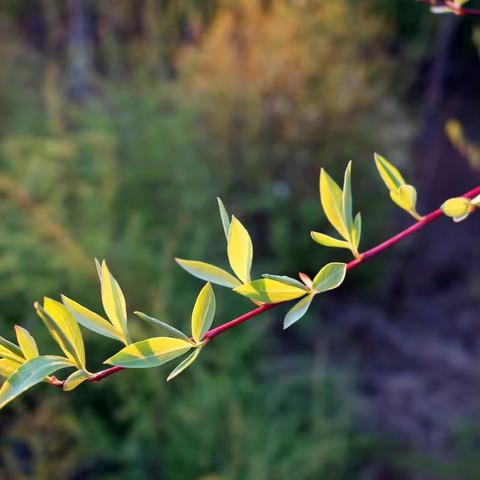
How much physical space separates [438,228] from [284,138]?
111cm

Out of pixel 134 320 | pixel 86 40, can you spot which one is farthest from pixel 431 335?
pixel 86 40

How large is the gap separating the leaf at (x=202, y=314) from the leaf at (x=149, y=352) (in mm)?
11

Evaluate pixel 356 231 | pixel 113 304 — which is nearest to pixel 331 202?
pixel 356 231

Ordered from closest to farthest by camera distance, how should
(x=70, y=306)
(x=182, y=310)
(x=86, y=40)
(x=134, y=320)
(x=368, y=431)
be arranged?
(x=70, y=306) → (x=134, y=320) → (x=182, y=310) → (x=368, y=431) → (x=86, y=40)

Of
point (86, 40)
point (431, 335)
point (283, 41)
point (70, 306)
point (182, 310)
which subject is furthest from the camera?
point (86, 40)

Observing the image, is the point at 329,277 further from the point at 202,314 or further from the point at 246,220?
the point at 246,220

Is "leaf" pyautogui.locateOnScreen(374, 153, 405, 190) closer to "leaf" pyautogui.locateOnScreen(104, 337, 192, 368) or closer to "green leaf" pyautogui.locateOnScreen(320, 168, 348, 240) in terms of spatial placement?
"green leaf" pyautogui.locateOnScreen(320, 168, 348, 240)

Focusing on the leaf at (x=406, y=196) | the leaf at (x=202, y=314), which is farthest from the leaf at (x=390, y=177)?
the leaf at (x=202, y=314)

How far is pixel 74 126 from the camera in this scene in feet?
8.48

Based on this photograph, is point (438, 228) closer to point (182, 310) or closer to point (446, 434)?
point (446, 434)

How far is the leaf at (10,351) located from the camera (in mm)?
352

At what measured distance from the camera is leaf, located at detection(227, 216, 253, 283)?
38 cm

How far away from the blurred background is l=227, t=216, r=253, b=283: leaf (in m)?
1.18

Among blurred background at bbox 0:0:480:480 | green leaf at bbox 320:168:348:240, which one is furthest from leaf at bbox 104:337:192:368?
blurred background at bbox 0:0:480:480
